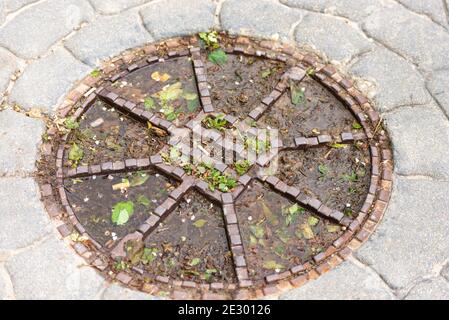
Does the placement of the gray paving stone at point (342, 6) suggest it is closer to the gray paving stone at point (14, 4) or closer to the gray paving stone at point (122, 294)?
the gray paving stone at point (14, 4)

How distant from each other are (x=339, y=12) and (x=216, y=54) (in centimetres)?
94

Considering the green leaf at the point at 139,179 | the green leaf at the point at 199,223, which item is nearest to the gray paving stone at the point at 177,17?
the green leaf at the point at 139,179

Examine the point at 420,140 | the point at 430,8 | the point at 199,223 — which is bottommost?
the point at 199,223

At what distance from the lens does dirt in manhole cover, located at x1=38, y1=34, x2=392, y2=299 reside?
3.01m

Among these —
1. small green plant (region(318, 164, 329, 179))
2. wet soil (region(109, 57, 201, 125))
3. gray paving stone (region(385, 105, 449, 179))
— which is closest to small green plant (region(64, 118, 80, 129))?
wet soil (region(109, 57, 201, 125))

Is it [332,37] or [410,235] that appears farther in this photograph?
[332,37]

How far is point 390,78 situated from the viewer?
364cm

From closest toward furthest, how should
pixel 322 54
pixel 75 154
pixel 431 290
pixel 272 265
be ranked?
pixel 431 290, pixel 272 265, pixel 75 154, pixel 322 54

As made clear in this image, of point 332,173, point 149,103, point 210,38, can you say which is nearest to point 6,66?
point 149,103

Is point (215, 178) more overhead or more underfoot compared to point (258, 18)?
more underfoot

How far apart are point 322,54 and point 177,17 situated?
1039 mm

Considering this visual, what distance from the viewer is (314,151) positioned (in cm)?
338

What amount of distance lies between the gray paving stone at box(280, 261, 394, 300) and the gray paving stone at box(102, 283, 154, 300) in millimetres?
711

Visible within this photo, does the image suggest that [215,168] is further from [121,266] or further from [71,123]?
[71,123]
